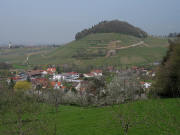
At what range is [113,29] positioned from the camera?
114875 mm

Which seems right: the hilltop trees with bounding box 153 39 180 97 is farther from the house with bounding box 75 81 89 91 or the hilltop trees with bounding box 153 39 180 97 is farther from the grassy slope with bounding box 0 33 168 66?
the grassy slope with bounding box 0 33 168 66

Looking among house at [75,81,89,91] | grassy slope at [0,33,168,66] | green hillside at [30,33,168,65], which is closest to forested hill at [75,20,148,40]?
grassy slope at [0,33,168,66]

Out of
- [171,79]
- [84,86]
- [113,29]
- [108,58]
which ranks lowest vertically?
[84,86]

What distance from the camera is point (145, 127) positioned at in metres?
9.70

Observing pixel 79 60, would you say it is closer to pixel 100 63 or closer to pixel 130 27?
pixel 100 63

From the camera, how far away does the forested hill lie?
11494 centimetres

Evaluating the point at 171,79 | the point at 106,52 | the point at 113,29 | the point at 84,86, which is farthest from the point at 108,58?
the point at 171,79

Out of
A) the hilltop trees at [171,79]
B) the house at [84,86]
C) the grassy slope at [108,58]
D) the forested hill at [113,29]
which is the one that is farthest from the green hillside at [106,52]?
the hilltop trees at [171,79]

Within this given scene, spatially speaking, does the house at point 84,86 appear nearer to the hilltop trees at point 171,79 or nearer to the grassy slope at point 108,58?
the hilltop trees at point 171,79

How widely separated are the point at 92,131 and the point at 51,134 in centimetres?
223

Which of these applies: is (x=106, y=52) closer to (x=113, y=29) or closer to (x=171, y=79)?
(x=113, y=29)

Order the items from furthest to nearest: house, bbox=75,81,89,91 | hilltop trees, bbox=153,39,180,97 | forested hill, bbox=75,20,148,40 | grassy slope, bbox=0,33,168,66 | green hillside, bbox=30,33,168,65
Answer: forested hill, bbox=75,20,148,40 < green hillside, bbox=30,33,168,65 < grassy slope, bbox=0,33,168,66 < house, bbox=75,81,89,91 < hilltop trees, bbox=153,39,180,97

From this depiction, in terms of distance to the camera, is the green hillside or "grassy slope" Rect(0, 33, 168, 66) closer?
"grassy slope" Rect(0, 33, 168, 66)

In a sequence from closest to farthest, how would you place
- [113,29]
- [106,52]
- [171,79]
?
[171,79], [106,52], [113,29]
